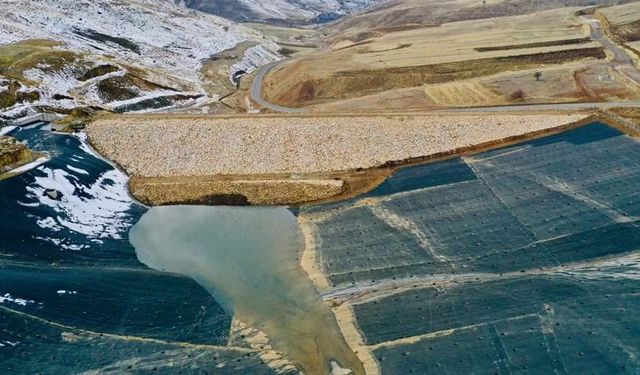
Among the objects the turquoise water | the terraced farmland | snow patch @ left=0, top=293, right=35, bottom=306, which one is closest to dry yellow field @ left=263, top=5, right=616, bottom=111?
the terraced farmland

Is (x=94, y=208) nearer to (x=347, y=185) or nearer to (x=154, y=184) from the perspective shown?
(x=154, y=184)

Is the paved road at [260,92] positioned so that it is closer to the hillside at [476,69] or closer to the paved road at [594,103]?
the paved road at [594,103]

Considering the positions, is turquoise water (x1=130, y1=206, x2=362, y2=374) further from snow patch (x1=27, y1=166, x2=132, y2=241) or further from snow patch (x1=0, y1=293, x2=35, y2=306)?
snow patch (x1=0, y1=293, x2=35, y2=306)

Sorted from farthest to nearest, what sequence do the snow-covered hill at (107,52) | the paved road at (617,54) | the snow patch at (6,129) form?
the snow-covered hill at (107,52) → the paved road at (617,54) → the snow patch at (6,129)

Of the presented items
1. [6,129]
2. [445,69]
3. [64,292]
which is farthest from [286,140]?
[445,69]

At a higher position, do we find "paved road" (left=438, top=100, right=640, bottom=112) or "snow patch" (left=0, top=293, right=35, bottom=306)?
"paved road" (left=438, top=100, right=640, bottom=112)

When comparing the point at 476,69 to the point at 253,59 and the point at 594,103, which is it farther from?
the point at 253,59

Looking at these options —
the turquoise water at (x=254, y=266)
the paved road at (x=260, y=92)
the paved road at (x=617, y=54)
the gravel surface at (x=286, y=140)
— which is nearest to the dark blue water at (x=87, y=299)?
the turquoise water at (x=254, y=266)
